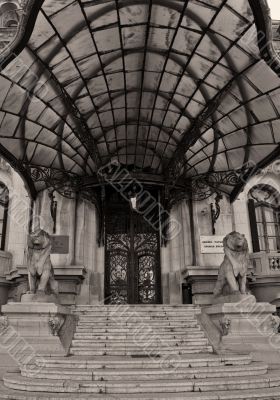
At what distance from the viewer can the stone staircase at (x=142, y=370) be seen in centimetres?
628

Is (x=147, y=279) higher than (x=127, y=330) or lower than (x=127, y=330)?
higher

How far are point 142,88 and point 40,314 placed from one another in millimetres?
7797

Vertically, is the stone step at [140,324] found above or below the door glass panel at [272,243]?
below

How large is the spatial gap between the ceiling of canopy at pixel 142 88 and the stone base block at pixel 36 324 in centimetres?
591

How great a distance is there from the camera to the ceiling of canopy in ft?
31.7

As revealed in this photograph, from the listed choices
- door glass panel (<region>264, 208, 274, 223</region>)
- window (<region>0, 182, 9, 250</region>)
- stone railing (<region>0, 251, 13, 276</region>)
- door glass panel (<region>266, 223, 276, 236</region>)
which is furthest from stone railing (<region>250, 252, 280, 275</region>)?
window (<region>0, 182, 9, 250</region>)

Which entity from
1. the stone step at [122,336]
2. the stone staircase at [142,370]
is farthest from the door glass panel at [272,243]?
the stone step at [122,336]

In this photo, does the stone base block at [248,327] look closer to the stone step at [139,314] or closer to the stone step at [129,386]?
the stone step at [139,314]

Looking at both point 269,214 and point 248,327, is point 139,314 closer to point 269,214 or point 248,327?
point 248,327

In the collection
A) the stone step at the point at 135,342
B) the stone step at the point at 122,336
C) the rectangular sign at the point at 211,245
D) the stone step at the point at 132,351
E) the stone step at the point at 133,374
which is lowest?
the stone step at the point at 133,374

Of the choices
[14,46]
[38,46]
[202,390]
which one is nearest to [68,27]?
[38,46]

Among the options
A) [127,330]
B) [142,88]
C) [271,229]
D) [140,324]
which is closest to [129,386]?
[127,330]

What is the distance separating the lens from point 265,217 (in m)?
17.3

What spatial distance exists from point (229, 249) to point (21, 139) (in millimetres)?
7925
